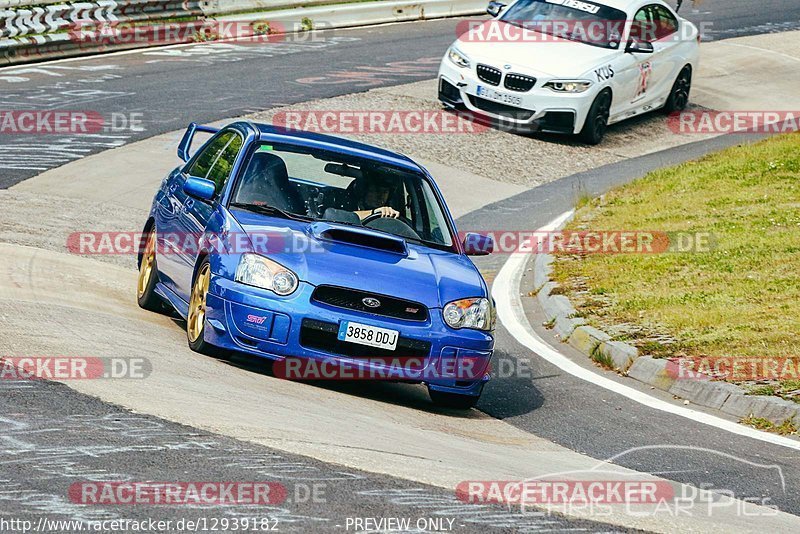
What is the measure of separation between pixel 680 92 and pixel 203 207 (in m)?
15.0

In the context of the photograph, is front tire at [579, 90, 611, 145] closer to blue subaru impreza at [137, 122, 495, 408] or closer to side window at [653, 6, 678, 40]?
side window at [653, 6, 678, 40]

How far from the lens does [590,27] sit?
68.7 feet

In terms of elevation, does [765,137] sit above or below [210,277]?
below

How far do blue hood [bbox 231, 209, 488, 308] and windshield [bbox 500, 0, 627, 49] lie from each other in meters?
12.3

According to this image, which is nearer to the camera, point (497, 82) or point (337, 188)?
point (337, 188)

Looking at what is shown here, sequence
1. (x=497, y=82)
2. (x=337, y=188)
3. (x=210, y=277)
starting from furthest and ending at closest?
(x=497, y=82) → (x=337, y=188) → (x=210, y=277)

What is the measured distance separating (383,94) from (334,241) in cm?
1278

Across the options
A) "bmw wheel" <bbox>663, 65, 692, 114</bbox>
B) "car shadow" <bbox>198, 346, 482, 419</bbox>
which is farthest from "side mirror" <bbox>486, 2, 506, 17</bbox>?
"car shadow" <bbox>198, 346, 482, 419</bbox>

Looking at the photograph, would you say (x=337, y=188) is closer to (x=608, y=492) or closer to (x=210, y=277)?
(x=210, y=277)

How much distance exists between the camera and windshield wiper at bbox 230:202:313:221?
9273 mm

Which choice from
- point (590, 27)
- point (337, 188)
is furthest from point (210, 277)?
point (590, 27)
